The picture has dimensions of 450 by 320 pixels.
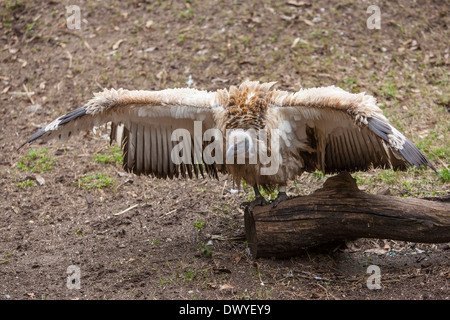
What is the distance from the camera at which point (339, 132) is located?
457cm

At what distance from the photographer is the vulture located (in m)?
4.48

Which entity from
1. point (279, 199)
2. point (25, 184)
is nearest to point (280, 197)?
point (279, 199)

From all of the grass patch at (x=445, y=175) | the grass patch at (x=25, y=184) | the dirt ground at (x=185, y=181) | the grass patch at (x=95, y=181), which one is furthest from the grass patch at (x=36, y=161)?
the grass patch at (x=445, y=175)

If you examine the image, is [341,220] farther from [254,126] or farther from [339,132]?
[254,126]

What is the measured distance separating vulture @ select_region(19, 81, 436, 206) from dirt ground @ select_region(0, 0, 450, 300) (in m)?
0.83

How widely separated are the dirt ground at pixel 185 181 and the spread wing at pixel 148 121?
0.82 meters

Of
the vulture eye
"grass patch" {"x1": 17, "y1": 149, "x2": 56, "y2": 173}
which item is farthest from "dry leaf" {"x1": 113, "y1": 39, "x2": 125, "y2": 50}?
the vulture eye

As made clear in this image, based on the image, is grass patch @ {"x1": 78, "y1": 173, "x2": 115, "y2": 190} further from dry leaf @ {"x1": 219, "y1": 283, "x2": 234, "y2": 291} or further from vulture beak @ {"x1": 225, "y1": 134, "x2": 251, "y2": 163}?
dry leaf @ {"x1": 219, "y1": 283, "x2": 234, "y2": 291}

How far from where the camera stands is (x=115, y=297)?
4.25m

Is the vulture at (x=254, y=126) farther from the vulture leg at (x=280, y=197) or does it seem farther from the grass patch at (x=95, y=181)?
the grass patch at (x=95, y=181)

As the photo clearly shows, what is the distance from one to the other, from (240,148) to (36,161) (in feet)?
12.0

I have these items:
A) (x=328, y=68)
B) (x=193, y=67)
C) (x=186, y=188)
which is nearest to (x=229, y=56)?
(x=193, y=67)

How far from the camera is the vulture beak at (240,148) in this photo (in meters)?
4.47
